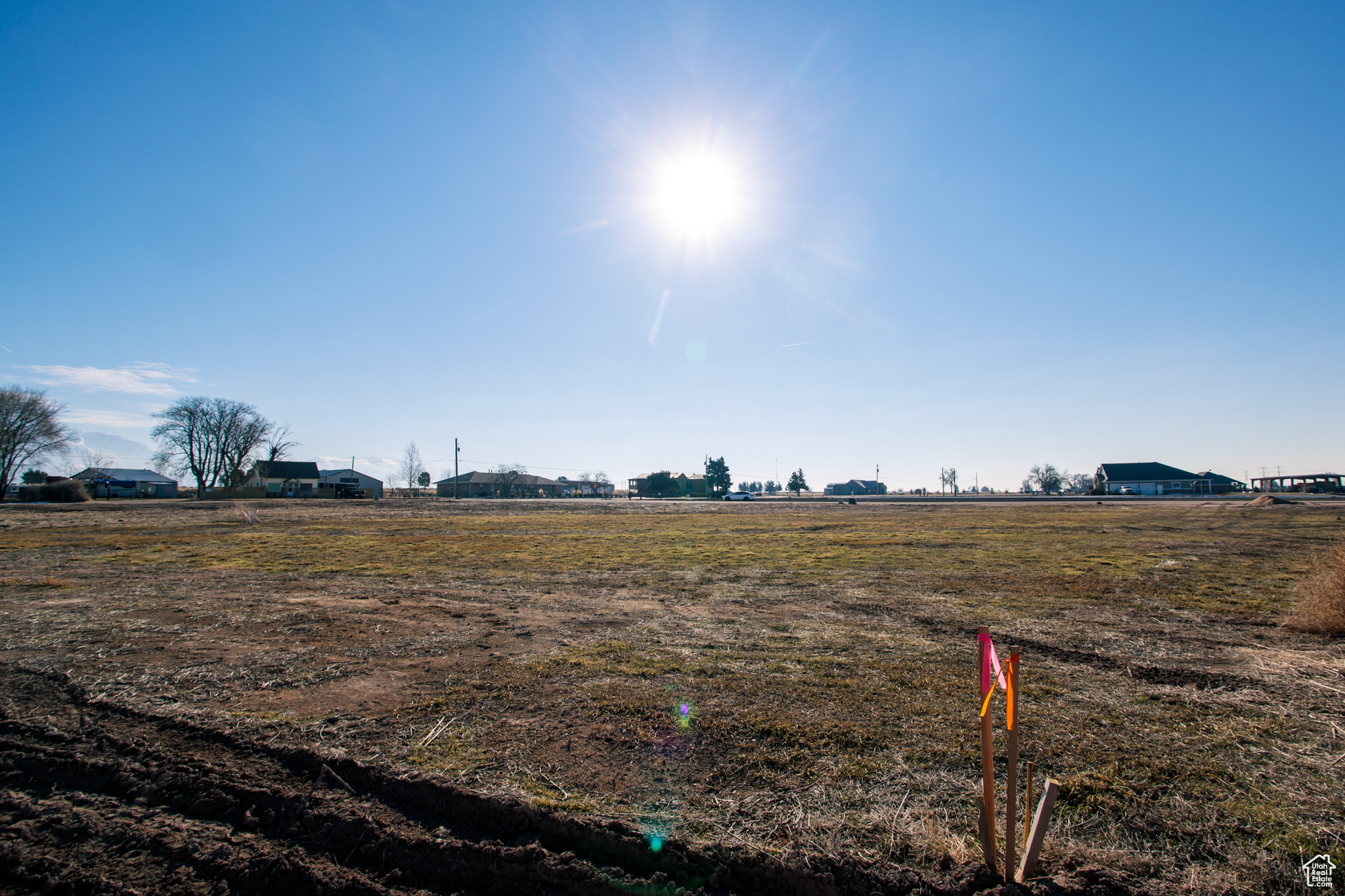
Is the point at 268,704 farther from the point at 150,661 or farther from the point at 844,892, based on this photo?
the point at 844,892

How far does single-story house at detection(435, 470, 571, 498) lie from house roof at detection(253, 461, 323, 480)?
21.6m

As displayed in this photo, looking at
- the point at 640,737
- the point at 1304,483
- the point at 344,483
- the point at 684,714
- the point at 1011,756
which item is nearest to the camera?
the point at 1011,756

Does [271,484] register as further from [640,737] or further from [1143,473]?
[1143,473]

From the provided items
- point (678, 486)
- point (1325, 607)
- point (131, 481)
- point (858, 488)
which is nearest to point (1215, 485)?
point (858, 488)

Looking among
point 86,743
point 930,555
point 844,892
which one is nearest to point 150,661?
point 86,743

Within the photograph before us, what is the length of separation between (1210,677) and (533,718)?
252 inches

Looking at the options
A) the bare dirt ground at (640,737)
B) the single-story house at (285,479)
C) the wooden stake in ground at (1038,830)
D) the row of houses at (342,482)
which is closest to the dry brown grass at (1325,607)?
the bare dirt ground at (640,737)

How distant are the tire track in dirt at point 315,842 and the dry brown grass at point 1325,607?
7.04 meters

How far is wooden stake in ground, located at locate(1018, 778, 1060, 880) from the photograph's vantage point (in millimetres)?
2506

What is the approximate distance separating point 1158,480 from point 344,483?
131 metres

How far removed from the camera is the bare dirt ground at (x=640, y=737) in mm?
2879

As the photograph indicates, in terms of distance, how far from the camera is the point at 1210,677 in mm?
5363

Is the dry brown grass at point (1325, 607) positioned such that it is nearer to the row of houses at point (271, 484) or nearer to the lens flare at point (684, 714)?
the lens flare at point (684, 714)

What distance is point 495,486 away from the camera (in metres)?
114
